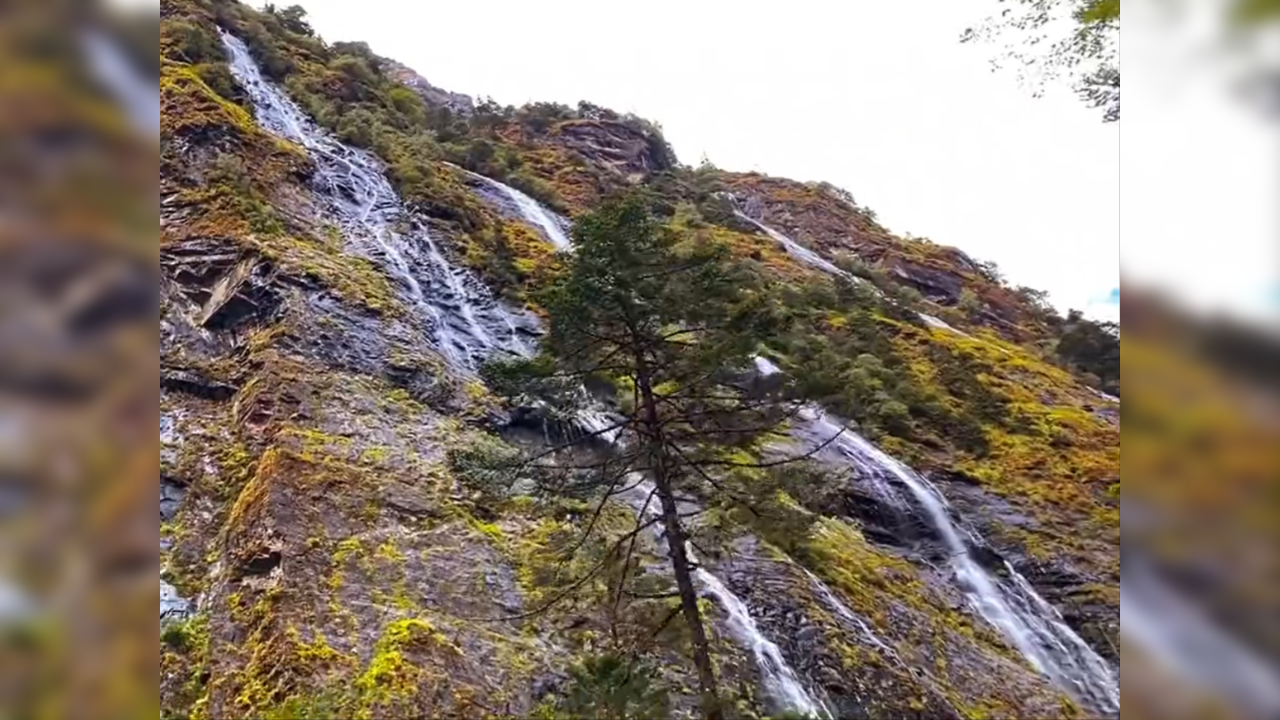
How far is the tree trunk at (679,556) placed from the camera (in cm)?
830

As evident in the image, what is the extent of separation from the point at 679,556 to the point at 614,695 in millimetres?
1679

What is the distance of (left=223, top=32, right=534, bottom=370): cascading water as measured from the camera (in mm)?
17742

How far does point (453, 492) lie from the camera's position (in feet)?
41.3

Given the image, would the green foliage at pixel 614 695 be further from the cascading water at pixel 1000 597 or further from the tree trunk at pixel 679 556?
the cascading water at pixel 1000 597

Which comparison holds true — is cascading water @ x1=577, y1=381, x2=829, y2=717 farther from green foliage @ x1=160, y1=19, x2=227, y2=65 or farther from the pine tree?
green foliage @ x1=160, y1=19, x2=227, y2=65

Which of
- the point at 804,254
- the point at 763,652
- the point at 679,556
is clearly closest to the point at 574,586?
the point at 679,556

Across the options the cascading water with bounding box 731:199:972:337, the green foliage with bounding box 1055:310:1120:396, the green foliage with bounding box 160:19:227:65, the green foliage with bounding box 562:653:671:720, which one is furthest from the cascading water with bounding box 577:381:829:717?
the cascading water with bounding box 731:199:972:337

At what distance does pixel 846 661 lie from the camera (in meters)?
12.1

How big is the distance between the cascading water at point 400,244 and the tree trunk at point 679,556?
7.64 meters

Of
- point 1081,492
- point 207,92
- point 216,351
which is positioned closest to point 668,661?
point 216,351
